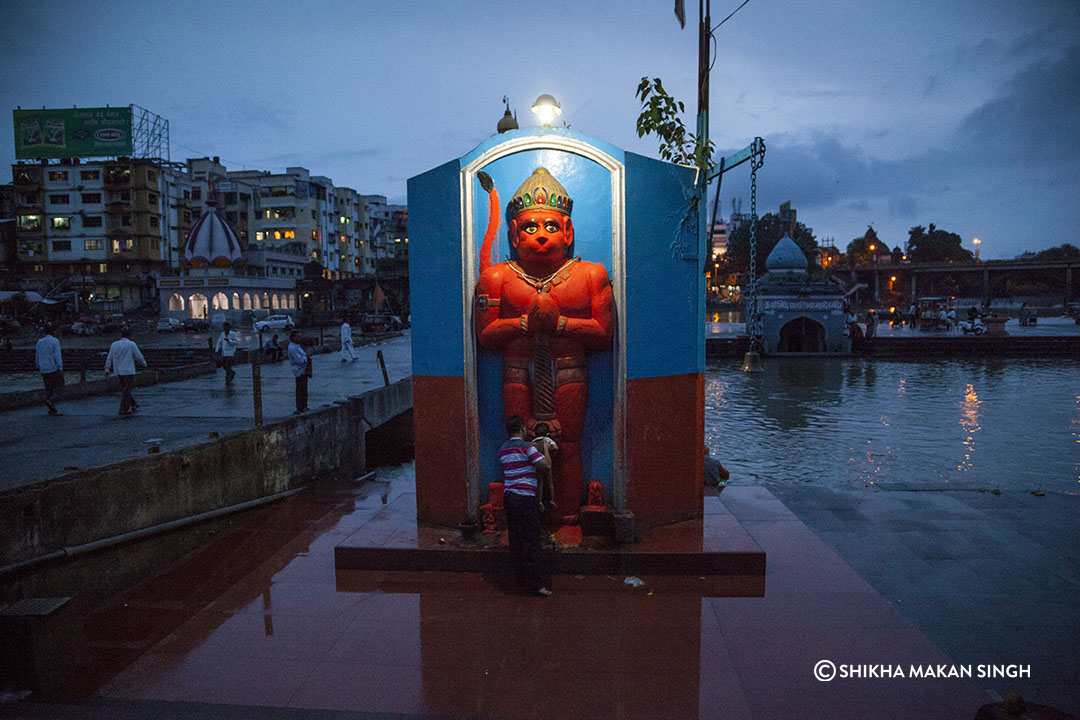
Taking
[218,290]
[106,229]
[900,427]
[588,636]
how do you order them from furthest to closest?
[106,229] → [218,290] → [900,427] → [588,636]

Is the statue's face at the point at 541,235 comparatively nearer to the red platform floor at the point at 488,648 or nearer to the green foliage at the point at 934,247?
the red platform floor at the point at 488,648

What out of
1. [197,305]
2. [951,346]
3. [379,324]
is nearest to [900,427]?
[951,346]

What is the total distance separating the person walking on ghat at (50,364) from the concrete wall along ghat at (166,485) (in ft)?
22.1

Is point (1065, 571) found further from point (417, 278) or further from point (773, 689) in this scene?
point (417, 278)

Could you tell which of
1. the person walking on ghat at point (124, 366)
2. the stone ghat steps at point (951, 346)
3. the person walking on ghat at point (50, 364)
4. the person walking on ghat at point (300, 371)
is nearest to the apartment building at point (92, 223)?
the person walking on ghat at point (50, 364)

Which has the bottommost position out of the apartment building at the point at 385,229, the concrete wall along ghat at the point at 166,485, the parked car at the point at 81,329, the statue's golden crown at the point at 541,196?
the concrete wall along ghat at the point at 166,485

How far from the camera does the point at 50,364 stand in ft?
43.2

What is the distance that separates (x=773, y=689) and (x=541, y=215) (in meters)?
4.72

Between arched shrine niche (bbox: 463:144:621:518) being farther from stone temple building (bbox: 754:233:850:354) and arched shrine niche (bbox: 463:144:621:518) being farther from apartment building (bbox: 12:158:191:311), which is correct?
apartment building (bbox: 12:158:191:311)

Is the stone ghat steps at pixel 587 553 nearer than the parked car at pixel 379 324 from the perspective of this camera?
Yes

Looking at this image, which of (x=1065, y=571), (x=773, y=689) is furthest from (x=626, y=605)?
(x=1065, y=571)

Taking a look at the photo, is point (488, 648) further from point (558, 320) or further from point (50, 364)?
point (50, 364)

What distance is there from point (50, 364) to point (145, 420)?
2798 mm

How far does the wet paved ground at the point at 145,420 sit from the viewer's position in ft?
29.9
